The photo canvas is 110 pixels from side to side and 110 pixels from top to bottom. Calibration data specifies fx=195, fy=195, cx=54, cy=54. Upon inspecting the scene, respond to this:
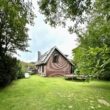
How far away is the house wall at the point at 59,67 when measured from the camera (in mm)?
36969

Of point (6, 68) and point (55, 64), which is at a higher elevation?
point (55, 64)

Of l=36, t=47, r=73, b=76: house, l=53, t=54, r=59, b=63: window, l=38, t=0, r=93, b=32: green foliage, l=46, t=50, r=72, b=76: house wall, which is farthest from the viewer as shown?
l=53, t=54, r=59, b=63: window

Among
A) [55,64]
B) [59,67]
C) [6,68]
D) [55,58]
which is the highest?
[55,58]

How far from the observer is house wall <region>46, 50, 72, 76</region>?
37.0m

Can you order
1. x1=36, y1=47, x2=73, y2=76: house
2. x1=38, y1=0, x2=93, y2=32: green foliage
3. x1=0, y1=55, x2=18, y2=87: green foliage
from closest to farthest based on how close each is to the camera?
1. x1=38, y1=0, x2=93, y2=32: green foliage
2. x1=0, y1=55, x2=18, y2=87: green foliage
3. x1=36, y1=47, x2=73, y2=76: house

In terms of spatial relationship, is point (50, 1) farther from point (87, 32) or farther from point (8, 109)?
point (87, 32)

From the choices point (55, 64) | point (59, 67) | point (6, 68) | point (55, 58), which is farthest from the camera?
point (59, 67)

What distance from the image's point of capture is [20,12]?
236 inches

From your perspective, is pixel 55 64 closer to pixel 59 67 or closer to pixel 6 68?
pixel 59 67

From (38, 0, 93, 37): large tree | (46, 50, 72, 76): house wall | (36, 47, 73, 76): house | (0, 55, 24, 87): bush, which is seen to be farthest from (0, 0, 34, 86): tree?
(46, 50, 72, 76): house wall

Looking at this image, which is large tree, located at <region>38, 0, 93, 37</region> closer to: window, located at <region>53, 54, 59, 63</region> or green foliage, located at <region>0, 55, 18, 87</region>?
green foliage, located at <region>0, 55, 18, 87</region>

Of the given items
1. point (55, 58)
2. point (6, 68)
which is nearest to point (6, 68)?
point (6, 68)

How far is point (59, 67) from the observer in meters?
38.0

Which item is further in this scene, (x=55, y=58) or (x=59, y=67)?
(x=59, y=67)
